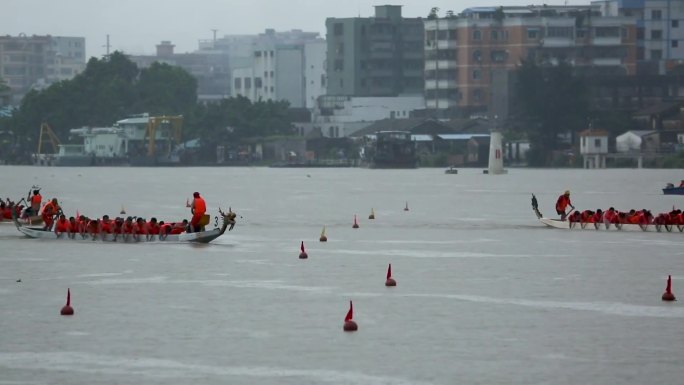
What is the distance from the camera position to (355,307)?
46250mm

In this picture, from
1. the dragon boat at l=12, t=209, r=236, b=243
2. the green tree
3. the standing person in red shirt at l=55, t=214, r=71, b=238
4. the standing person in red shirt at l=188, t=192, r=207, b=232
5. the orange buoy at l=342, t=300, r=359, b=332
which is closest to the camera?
the orange buoy at l=342, t=300, r=359, b=332

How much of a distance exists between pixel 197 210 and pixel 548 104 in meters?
129

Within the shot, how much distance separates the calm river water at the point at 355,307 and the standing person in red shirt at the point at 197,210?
0.98 metres

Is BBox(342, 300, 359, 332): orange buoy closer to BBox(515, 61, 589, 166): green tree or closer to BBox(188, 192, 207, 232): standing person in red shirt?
BBox(188, 192, 207, 232): standing person in red shirt

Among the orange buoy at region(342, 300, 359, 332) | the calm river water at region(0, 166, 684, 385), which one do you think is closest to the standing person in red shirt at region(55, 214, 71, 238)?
the calm river water at region(0, 166, 684, 385)

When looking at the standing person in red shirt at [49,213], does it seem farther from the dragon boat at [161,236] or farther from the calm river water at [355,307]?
the calm river water at [355,307]

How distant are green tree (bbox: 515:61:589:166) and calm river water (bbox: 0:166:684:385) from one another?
4036 inches

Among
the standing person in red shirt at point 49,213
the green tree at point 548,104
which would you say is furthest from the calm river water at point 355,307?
the green tree at point 548,104

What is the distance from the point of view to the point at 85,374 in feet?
118

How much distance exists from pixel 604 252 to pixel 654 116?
124 m

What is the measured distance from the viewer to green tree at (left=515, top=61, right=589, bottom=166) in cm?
18788

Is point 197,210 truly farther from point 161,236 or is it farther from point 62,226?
point 62,226

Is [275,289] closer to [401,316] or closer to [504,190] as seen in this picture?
[401,316]

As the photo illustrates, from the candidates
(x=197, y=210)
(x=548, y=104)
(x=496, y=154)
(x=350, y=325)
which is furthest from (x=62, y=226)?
(x=548, y=104)
